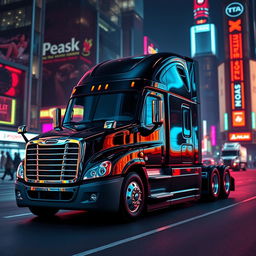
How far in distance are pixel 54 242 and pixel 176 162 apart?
13.8ft

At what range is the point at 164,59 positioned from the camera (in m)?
9.45

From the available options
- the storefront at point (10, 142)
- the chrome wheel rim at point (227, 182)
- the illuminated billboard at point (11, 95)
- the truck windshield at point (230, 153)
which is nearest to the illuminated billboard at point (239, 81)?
the truck windshield at point (230, 153)

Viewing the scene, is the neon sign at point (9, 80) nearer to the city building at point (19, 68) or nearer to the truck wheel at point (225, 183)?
the city building at point (19, 68)

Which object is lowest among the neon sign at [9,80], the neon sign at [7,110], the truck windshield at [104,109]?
the truck windshield at [104,109]

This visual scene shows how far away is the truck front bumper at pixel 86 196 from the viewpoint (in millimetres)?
6941

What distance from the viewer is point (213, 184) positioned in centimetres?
1154

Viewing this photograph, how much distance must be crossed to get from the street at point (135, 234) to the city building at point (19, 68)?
122 feet

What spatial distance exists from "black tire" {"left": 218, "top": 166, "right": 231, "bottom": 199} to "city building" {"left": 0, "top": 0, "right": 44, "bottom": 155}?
34.9 meters

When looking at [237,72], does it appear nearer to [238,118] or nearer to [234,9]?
[238,118]

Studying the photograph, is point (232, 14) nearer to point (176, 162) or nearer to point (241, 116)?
point (241, 116)

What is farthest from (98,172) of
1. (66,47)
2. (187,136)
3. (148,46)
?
(148,46)

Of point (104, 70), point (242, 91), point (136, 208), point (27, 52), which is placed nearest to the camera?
point (136, 208)

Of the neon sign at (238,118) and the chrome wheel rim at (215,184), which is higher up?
the neon sign at (238,118)

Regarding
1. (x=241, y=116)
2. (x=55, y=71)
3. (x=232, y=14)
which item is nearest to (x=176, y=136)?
(x=55, y=71)
